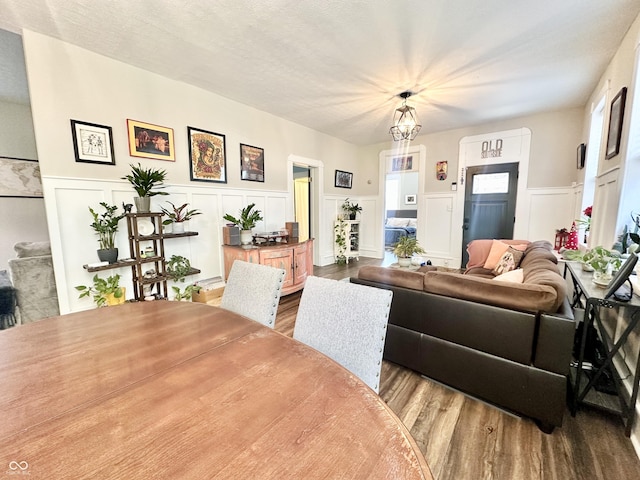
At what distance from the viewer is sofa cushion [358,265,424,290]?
186 cm

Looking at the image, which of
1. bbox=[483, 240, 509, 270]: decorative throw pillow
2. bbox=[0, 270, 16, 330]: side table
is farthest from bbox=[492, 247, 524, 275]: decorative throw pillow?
bbox=[0, 270, 16, 330]: side table

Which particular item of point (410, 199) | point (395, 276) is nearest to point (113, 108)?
point (395, 276)

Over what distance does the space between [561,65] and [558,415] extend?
10.7ft

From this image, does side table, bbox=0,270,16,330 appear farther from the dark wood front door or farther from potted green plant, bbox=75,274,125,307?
the dark wood front door

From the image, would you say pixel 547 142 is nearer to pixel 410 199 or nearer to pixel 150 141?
pixel 410 199

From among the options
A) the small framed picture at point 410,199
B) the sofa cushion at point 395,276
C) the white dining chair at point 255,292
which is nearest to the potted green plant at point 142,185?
the white dining chair at point 255,292

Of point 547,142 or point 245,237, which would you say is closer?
point 245,237

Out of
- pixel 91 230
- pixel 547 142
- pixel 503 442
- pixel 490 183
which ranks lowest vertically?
pixel 503 442

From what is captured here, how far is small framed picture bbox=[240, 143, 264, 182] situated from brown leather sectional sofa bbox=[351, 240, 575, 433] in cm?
264

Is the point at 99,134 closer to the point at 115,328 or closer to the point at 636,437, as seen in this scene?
the point at 115,328

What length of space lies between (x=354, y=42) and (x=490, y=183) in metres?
3.78

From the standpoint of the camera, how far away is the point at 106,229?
2.50 meters

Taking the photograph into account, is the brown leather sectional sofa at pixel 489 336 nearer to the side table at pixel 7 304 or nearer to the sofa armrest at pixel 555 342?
the sofa armrest at pixel 555 342

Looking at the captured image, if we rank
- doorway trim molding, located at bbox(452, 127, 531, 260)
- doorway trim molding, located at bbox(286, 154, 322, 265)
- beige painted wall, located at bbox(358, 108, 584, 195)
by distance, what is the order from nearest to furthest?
beige painted wall, located at bbox(358, 108, 584, 195) → doorway trim molding, located at bbox(452, 127, 531, 260) → doorway trim molding, located at bbox(286, 154, 322, 265)
